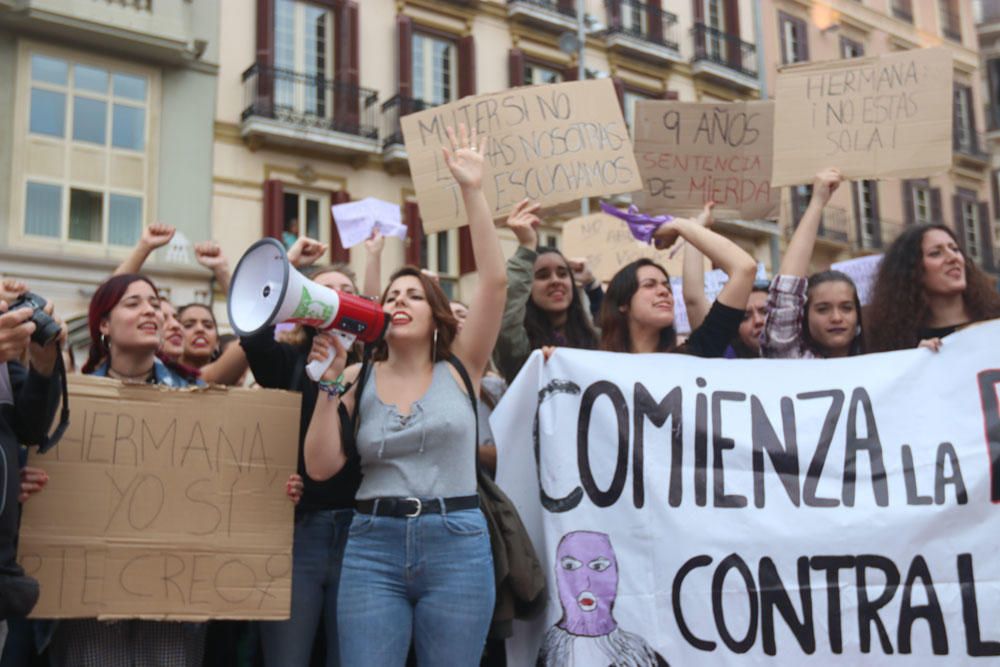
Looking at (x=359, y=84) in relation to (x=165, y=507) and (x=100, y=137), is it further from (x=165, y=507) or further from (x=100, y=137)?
(x=165, y=507)

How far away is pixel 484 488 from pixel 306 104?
43.2 ft

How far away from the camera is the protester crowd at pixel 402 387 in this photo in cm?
276

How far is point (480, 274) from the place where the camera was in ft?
9.96

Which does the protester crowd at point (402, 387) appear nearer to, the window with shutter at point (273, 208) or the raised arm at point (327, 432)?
the raised arm at point (327, 432)

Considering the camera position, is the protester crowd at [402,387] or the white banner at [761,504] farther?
the white banner at [761,504]

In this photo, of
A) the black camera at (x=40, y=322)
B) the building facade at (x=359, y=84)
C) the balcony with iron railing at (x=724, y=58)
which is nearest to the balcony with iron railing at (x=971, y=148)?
the balcony with iron railing at (x=724, y=58)

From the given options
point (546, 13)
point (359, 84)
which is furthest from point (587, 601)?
point (546, 13)

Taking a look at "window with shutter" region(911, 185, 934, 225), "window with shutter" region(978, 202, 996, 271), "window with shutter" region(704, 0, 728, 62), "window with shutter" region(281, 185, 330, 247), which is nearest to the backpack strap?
"window with shutter" region(281, 185, 330, 247)

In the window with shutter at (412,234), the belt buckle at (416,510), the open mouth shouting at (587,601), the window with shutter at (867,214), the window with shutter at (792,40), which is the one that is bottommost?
the open mouth shouting at (587,601)

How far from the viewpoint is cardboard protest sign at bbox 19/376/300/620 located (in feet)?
9.50

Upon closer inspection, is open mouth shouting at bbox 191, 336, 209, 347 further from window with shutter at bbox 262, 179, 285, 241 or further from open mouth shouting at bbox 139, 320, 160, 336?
window with shutter at bbox 262, 179, 285, 241

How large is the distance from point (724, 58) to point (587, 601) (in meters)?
19.6

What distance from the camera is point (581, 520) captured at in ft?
10.8

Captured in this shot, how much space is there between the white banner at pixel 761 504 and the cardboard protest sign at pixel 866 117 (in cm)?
106
